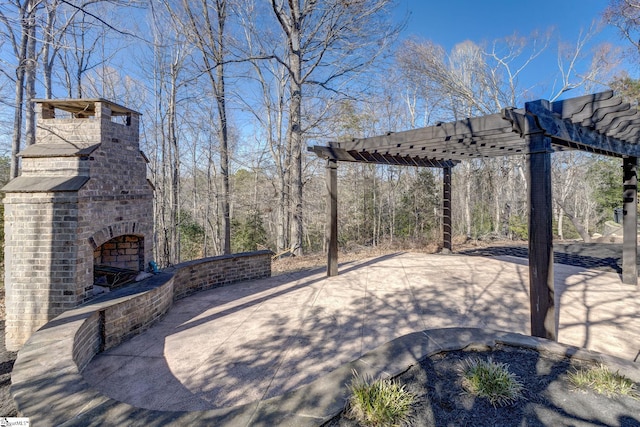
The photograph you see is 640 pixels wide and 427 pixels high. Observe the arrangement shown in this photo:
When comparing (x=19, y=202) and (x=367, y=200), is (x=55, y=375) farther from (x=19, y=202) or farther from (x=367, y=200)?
(x=367, y=200)

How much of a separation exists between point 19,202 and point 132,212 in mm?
1096

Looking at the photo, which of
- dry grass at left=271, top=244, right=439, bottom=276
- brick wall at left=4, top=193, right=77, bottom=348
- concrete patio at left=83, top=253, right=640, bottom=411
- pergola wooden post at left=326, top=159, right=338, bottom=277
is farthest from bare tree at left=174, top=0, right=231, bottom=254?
brick wall at left=4, top=193, right=77, bottom=348

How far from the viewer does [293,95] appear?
29.2 ft

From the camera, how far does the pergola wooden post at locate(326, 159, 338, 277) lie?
210 inches

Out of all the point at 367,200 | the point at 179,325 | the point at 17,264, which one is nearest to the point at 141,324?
the point at 179,325

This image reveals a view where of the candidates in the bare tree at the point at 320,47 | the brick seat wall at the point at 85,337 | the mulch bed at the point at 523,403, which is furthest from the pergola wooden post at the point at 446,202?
the mulch bed at the point at 523,403

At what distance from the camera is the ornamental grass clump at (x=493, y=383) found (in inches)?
68.7

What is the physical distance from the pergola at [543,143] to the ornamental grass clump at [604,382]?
34.1 inches

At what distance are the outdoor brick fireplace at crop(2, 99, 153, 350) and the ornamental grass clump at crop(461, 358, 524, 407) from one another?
3.89 meters

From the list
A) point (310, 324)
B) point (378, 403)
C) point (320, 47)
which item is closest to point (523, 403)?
point (378, 403)

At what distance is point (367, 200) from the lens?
13.6 metres

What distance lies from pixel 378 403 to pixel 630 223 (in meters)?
5.84

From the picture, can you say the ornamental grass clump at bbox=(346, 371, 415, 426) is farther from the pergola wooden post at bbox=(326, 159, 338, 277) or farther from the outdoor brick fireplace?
the pergola wooden post at bbox=(326, 159, 338, 277)

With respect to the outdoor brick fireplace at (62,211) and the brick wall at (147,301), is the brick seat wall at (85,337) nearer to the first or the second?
the brick wall at (147,301)
